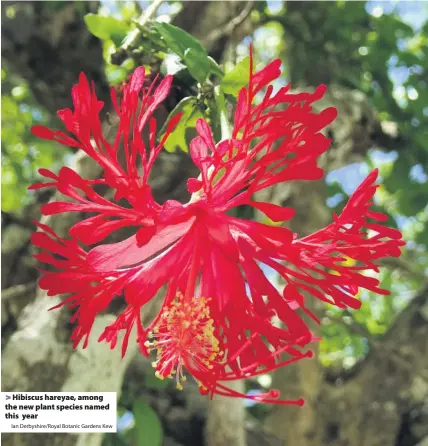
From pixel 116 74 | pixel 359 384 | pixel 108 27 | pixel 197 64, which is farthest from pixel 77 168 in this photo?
pixel 359 384

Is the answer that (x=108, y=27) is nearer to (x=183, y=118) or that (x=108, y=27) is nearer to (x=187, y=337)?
(x=183, y=118)

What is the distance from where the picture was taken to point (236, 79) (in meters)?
0.59

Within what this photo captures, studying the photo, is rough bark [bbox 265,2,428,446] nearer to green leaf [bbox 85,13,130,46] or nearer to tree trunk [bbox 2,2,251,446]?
tree trunk [bbox 2,2,251,446]

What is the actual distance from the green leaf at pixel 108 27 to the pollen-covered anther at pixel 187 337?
0.34 metres

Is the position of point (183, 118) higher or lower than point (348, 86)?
lower

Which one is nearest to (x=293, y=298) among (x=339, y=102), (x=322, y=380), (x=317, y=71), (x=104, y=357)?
(x=104, y=357)

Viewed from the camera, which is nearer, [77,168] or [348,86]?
[77,168]

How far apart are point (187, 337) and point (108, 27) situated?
0.39 meters

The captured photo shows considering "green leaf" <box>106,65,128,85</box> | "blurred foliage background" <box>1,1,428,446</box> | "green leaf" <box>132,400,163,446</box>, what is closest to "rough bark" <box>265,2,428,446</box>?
"blurred foliage background" <box>1,1,428,446</box>

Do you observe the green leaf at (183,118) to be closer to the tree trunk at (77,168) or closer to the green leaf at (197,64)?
the green leaf at (197,64)

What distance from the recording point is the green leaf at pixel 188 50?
59 centimetres

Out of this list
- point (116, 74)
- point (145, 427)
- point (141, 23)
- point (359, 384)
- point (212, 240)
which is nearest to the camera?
point (212, 240)

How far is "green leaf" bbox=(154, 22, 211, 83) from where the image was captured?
0.59 meters

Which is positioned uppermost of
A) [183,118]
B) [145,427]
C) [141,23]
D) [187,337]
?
[141,23]
